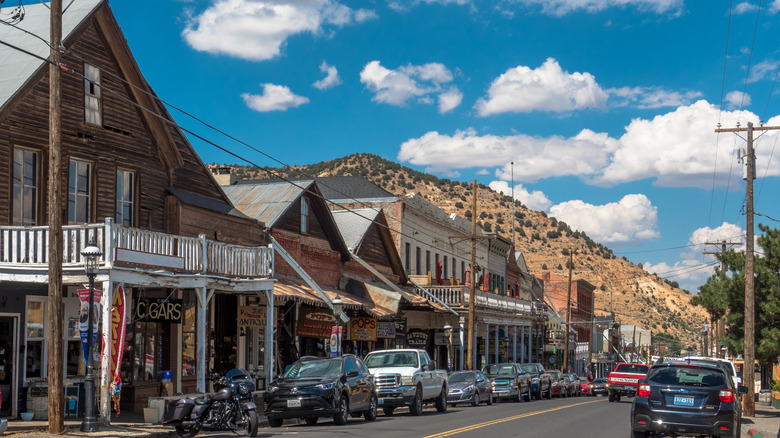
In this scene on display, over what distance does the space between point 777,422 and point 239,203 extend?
19858 millimetres

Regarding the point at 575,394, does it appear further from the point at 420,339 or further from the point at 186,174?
the point at 186,174

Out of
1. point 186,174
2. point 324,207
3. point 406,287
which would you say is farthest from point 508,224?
point 186,174

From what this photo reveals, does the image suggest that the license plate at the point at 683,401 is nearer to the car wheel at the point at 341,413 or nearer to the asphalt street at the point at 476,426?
the asphalt street at the point at 476,426

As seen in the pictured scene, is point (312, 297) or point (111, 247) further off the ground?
point (111, 247)

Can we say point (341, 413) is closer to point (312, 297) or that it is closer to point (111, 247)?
point (111, 247)

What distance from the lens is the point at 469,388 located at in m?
32.8

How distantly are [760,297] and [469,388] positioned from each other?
11.7 metres

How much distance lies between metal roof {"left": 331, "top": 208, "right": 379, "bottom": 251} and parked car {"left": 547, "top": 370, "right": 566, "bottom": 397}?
12.5 metres

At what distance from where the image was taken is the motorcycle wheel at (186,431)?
1708 cm

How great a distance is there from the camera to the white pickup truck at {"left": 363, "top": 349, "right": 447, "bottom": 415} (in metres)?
24.6

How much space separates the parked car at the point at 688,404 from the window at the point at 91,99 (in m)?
14.8

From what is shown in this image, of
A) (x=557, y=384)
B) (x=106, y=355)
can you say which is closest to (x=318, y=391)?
(x=106, y=355)

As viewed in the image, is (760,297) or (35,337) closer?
(35,337)

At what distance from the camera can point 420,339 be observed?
4256 centimetres
